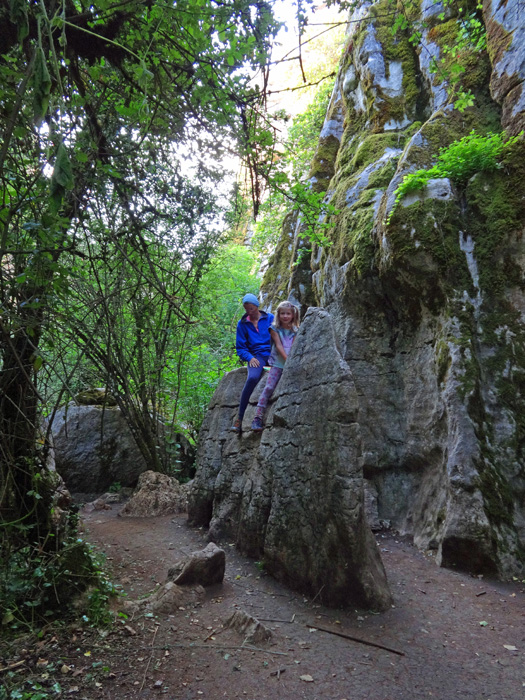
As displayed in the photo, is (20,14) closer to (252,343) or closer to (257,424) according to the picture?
(257,424)

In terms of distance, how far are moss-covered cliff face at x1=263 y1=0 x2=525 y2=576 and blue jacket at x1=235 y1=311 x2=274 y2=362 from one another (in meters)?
1.50

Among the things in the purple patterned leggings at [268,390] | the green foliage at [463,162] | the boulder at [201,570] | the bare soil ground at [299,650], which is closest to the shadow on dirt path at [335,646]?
the bare soil ground at [299,650]

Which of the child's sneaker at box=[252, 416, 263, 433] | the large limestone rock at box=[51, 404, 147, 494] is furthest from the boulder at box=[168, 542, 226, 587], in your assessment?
the large limestone rock at box=[51, 404, 147, 494]

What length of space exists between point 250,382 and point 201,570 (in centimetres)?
273

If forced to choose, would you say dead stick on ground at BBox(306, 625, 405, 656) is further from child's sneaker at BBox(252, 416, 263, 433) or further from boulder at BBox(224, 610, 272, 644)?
child's sneaker at BBox(252, 416, 263, 433)

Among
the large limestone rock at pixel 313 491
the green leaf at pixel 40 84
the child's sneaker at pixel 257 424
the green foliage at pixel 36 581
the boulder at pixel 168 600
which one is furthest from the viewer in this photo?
the child's sneaker at pixel 257 424

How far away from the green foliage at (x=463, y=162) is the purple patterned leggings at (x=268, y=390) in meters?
2.71

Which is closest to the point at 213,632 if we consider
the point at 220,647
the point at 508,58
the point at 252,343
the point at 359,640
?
the point at 220,647

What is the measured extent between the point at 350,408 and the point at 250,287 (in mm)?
18412

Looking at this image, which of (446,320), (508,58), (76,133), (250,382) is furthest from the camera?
(250,382)

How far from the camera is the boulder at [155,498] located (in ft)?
25.6

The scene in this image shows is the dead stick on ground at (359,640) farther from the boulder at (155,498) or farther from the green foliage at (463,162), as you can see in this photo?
the green foliage at (463,162)

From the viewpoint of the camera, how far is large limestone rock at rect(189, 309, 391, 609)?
14.1 feet

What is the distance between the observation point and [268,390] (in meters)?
6.20
